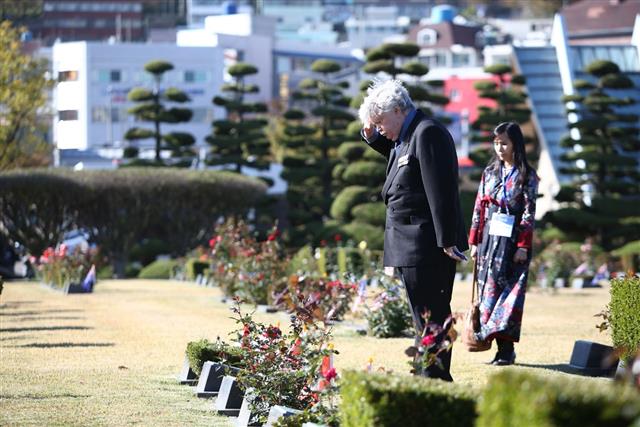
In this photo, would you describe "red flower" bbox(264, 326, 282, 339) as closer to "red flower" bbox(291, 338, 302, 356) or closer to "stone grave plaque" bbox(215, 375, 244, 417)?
"red flower" bbox(291, 338, 302, 356)

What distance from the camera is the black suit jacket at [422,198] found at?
8.91 m

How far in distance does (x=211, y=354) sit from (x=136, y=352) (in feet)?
10.5

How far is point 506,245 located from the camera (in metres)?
11.6

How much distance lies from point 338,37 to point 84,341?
134529mm

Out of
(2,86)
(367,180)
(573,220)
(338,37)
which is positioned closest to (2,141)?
(2,86)

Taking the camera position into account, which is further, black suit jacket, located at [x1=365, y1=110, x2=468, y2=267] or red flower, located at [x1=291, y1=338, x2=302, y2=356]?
black suit jacket, located at [x1=365, y1=110, x2=468, y2=267]

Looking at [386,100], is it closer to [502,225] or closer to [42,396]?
[502,225]

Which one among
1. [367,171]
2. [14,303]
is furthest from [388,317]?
[367,171]

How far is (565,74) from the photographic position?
2152 inches

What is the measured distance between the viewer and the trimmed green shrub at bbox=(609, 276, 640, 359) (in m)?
10.6

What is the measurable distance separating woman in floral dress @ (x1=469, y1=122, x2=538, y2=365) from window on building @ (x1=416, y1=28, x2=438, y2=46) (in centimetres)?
10921

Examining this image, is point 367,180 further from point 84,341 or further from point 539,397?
point 539,397

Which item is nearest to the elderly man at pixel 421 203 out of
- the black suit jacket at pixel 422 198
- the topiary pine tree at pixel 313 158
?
the black suit jacket at pixel 422 198

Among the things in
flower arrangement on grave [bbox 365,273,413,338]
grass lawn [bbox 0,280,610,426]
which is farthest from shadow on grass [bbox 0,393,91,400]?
flower arrangement on grave [bbox 365,273,413,338]
